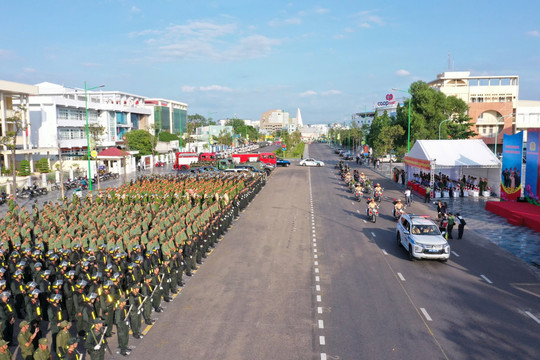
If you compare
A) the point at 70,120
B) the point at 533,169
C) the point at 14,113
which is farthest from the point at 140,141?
the point at 533,169

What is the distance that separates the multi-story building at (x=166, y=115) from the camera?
10056 cm

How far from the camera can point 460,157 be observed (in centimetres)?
3328

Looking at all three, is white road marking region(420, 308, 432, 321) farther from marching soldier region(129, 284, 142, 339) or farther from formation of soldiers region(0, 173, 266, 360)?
marching soldier region(129, 284, 142, 339)

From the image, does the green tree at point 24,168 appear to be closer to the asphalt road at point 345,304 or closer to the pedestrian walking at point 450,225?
the asphalt road at point 345,304

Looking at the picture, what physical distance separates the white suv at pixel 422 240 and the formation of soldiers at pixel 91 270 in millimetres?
8660

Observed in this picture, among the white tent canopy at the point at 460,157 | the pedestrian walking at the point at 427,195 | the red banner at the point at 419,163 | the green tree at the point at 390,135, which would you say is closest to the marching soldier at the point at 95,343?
the pedestrian walking at the point at 427,195

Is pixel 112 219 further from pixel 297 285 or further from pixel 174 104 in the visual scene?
pixel 174 104

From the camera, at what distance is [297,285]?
14.5 metres

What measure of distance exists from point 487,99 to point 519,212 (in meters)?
73.7

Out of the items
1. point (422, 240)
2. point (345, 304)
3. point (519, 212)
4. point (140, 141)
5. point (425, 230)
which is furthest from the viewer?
point (140, 141)

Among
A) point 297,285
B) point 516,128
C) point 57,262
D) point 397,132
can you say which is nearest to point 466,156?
point 397,132

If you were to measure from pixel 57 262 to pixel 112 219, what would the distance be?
202 inches

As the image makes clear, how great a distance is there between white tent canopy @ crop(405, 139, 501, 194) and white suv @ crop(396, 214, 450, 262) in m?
15.5

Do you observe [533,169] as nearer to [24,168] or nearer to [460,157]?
[460,157]
